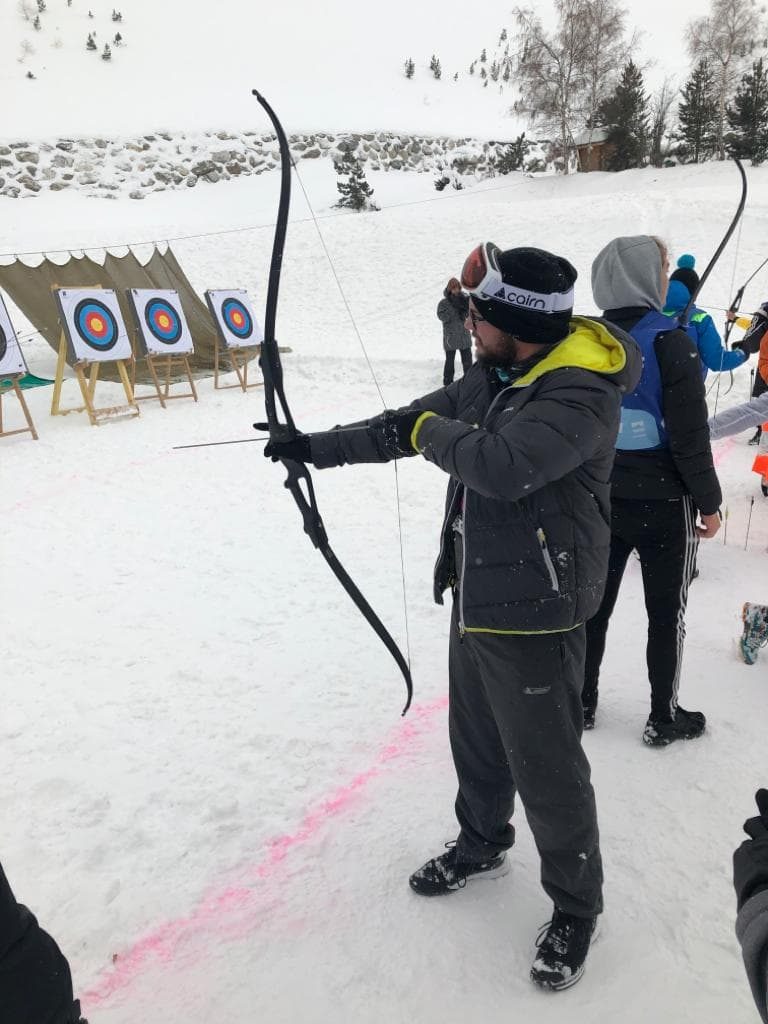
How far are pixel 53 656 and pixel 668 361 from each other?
238 cm

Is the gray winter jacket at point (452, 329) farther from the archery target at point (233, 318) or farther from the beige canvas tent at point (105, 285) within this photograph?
the beige canvas tent at point (105, 285)

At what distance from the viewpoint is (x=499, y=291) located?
1.14 meters

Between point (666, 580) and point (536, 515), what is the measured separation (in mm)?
828

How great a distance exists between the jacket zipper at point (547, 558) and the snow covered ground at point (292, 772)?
2.57 feet

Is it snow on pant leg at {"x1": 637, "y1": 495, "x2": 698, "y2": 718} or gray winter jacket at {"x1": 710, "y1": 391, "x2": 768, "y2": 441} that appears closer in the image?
snow on pant leg at {"x1": 637, "y1": 495, "x2": 698, "y2": 718}

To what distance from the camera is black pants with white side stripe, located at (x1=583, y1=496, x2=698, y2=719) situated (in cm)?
174

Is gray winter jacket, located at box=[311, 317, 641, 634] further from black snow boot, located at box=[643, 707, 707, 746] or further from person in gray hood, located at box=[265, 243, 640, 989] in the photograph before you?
black snow boot, located at box=[643, 707, 707, 746]

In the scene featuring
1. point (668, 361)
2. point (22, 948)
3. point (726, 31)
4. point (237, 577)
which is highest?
point (726, 31)

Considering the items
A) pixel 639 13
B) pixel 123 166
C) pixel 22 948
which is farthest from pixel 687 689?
pixel 639 13

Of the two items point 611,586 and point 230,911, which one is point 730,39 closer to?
point 611,586

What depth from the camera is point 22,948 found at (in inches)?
34.3

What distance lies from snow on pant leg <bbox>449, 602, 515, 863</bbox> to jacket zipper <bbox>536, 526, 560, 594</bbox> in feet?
0.82

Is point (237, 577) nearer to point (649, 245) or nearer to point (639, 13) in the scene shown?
point (649, 245)

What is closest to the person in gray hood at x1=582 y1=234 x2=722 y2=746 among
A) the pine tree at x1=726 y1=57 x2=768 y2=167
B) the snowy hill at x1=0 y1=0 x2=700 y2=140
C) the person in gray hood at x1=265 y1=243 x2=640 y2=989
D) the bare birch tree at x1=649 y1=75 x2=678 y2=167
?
the person in gray hood at x1=265 y1=243 x2=640 y2=989
